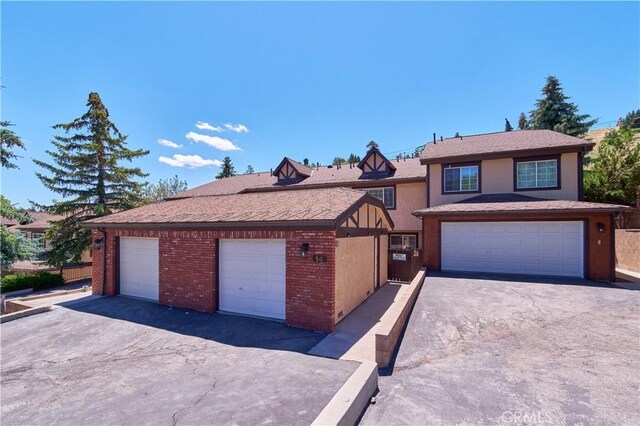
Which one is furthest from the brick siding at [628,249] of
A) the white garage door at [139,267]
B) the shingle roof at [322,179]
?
the white garage door at [139,267]

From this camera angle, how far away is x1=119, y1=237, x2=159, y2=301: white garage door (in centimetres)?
1036

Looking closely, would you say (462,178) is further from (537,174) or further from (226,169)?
(226,169)

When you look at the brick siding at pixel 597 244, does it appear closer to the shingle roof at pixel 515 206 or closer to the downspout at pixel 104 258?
the shingle roof at pixel 515 206

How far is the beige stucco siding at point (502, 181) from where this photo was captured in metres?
Result: 13.4

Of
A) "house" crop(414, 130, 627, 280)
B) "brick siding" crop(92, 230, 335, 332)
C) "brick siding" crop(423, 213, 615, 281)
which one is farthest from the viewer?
"house" crop(414, 130, 627, 280)

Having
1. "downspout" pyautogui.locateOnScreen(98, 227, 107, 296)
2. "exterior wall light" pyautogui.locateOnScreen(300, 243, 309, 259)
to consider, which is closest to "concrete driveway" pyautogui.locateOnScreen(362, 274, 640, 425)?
"exterior wall light" pyautogui.locateOnScreen(300, 243, 309, 259)

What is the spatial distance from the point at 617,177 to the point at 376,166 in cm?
1728

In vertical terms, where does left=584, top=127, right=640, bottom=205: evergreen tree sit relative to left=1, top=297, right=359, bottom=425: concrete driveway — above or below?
above

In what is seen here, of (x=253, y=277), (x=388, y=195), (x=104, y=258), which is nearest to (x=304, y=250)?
(x=253, y=277)

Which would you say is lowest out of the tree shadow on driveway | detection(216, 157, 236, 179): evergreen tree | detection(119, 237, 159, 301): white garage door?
the tree shadow on driveway

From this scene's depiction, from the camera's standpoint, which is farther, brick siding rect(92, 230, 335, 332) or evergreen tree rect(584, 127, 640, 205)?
evergreen tree rect(584, 127, 640, 205)

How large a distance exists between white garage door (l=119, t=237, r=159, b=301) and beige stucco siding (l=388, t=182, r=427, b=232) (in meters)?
13.0

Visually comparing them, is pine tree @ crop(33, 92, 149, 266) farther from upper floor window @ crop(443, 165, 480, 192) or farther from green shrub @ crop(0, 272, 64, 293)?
upper floor window @ crop(443, 165, 480, 192)

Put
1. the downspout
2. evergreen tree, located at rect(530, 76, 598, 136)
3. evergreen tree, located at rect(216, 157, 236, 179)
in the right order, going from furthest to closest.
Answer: evergreen tree, located at rect(216, 157, 236, 179) → evergreen tree, located at rect(530, 76, 598, 136) → the downspout
